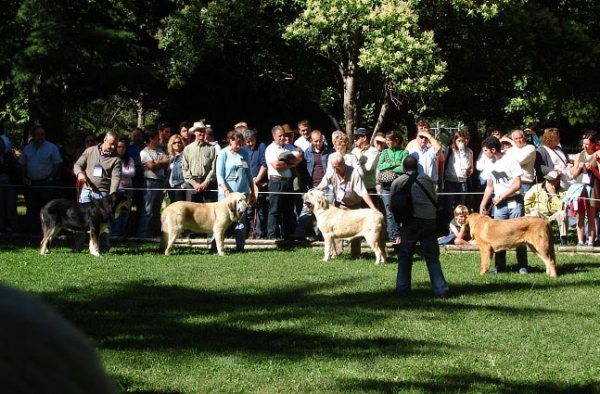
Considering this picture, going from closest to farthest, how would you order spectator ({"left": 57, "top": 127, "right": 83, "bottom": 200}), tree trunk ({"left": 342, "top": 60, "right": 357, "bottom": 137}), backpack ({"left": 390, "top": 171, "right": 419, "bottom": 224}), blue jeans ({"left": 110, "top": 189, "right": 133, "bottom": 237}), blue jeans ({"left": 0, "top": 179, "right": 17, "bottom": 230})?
backpack ({"left": 390, "top": 171, "right": 419, "bottom": 224}), blue jeans ({"left": 110, "top": 189, "right": 133, "bottom": 237}), blue jeans ({"left": 0, "top": 179, "right": 17, "bottom": 230}), spectator ({"left": 57, "top": 127, "right": 83, "bottom": 200}), tree trunk ({"left": 342, "top": 60, "right": 357, "bottom": 137})

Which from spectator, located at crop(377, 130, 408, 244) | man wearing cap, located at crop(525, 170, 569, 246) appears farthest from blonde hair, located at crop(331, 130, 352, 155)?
man wearing cap, located at crop(525, 170, 569, 246)

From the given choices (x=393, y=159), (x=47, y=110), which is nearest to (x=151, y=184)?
(x=393, y=159)

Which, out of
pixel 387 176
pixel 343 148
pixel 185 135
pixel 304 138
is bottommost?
pixel 387 176

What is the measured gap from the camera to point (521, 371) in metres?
6.95

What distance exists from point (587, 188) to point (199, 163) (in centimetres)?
640

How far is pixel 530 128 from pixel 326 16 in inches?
217

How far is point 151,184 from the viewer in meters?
16.0

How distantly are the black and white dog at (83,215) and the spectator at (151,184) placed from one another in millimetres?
2237

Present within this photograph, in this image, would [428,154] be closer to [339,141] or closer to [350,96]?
[339,141]

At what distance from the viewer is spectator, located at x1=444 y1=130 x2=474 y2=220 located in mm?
15461

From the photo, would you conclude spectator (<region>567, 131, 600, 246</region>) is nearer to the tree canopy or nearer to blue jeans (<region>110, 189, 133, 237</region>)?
the tree canopy

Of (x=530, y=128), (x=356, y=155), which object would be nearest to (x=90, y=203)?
(x=356, y=155)

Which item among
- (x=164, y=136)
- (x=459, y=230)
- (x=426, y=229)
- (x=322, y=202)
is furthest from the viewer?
(x=164, y=136)

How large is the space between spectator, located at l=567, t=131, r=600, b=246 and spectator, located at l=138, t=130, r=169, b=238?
22.7ft
